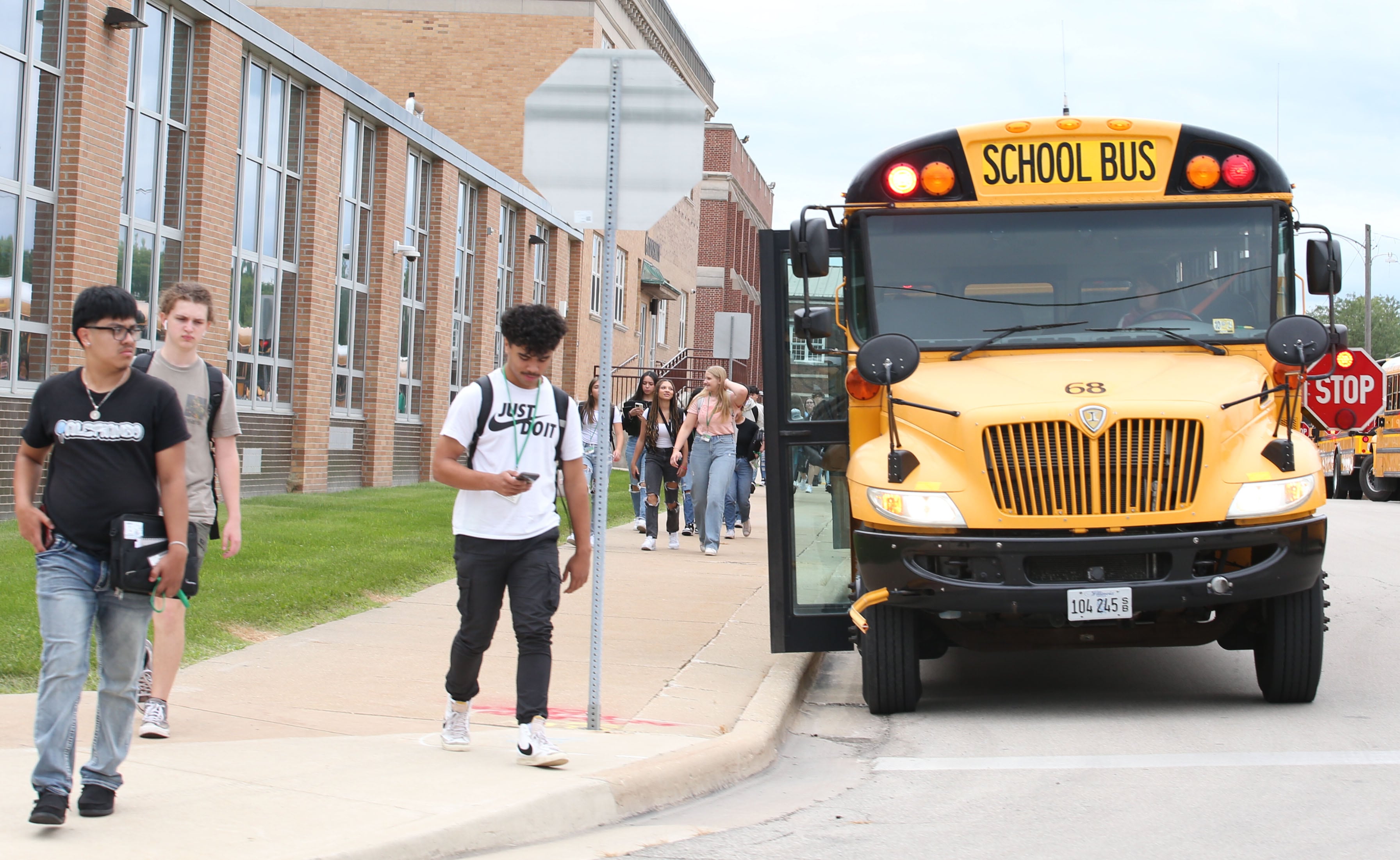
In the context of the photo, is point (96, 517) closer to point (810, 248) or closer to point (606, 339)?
point (606, 339)

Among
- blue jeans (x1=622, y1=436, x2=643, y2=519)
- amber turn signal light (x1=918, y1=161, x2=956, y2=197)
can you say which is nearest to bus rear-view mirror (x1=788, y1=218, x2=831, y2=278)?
amber turn signal light (x1=918, y1=161, x2=956, y2=197)

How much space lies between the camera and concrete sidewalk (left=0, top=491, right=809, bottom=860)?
4.75 m

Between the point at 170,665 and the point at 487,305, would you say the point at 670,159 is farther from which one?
the point at 487,305

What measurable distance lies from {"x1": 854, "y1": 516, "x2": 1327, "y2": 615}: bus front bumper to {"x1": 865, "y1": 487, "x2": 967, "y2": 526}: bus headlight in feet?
Answer: 0.24

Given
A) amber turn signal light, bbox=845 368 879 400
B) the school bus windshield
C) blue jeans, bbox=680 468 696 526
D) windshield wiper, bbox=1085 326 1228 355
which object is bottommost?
blue jeans, bbox=680 468 696 526

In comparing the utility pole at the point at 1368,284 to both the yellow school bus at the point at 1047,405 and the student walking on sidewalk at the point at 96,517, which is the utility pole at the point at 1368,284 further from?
the student walking on sidewalk at the point at 96,517

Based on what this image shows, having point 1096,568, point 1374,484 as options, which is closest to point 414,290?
point 1096,568

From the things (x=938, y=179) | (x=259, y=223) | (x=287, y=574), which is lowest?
(x=287, y=574)

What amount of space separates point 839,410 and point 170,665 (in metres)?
3.76

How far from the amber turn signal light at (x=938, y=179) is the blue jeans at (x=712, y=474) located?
6603 millimetres

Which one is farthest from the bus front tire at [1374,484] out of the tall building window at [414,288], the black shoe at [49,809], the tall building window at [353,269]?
the black shoe at [49,809]

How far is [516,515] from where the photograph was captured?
230 inches

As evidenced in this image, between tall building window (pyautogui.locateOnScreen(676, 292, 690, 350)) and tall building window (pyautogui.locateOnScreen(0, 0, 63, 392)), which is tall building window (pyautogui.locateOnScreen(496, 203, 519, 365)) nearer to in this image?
tall building window (pyautogui.locateOnScreen(0, 0, 63, 392))

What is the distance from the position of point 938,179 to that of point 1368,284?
180 ft
